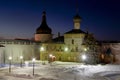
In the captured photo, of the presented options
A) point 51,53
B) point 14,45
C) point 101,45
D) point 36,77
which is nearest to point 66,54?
point 51,53

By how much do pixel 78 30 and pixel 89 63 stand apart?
10.2 m

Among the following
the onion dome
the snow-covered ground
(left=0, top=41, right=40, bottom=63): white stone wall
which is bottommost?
the snow-covered ground

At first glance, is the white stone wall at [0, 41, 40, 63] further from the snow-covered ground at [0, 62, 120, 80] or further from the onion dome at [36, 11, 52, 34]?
the snow-covered ground at [0, 62, 120, 80]

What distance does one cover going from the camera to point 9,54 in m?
49.2

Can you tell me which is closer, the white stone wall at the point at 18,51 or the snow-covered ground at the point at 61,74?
the snow-covered ground at the point at 61,74

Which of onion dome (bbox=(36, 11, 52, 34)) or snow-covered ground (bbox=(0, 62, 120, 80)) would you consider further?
onion dome (bbox=(36, 11, 52, 34))

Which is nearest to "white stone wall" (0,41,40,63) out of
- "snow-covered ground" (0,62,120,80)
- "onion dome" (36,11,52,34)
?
"onion dome" (36,11,52,34)

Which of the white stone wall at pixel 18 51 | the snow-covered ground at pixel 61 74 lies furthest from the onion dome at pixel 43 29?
the snow-covered ground at pixel 61 74

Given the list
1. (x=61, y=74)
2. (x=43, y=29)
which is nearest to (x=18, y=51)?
(x=43, y=29)

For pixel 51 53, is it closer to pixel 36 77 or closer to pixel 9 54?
pixel 9 54

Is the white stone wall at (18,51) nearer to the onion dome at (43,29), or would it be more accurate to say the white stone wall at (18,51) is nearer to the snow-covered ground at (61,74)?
the onion dome at (43,29)

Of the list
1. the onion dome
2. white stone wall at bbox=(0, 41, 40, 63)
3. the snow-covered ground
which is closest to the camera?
the snow-covered ground

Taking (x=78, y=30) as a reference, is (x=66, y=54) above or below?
below

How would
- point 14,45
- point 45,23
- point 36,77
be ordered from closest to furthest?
point 36,77
point 14,45
point 45,23
